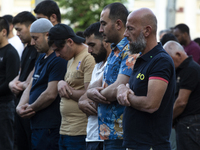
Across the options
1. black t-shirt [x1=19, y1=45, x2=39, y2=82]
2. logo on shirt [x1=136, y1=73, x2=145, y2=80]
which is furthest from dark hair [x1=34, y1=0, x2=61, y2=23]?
logo on shirt [x1=136, y1=73, x2=145, y2=80]

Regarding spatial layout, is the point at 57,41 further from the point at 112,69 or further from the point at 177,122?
the point at 177,122

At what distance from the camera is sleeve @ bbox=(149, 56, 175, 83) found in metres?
2.90

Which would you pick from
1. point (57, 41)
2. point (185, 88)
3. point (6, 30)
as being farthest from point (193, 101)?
point (6, 30)

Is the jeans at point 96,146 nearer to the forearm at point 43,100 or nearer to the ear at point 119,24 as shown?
the forearm at point 43,100

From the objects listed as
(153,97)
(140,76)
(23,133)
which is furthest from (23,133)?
(153,97)

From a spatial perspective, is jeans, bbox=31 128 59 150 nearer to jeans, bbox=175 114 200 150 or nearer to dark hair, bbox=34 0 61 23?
jeans, bbox=175 114 200 150

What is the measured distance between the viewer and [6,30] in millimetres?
6500

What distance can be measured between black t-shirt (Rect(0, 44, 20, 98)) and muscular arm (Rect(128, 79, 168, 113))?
142 inches

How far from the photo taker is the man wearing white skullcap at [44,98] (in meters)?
4.71

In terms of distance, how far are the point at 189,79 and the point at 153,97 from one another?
2.20 metres

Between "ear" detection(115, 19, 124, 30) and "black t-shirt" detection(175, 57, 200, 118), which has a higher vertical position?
"ear" detection(115, 19, 124, 30)

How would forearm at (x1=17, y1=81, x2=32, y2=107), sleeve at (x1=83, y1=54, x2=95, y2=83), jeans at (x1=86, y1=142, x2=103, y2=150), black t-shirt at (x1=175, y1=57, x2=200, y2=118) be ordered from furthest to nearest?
forearm at (x1=17, y1=81, x2=32, y2=107) → black t-shirt at (x1=175, y1=57, x2=200, y2=118) → sleeve at (x1=83, y1=54, x2=95, y2=83) → jeans at (x1=86, y1=142, x2=103, y2=150)

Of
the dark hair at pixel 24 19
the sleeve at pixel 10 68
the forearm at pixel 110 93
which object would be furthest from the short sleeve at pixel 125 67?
the sleeve at pixel 10 68

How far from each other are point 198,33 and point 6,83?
2575 cm
